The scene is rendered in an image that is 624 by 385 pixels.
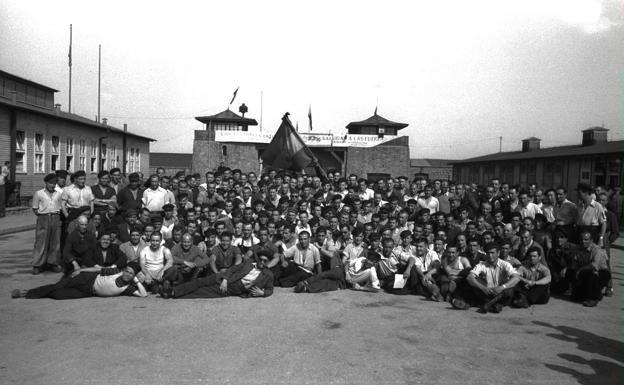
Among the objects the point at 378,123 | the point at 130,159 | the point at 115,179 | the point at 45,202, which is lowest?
the point at 45,202

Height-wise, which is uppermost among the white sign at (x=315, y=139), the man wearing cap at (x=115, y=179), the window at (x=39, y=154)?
the white sign at (x=315, y=139)

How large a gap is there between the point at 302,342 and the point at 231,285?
2.34 metres

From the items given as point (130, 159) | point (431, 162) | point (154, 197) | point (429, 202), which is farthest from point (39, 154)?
point (431, 162)

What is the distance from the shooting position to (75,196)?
859cm

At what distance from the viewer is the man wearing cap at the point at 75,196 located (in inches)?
334

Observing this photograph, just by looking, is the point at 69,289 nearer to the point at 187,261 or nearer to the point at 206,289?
the point at 187,261

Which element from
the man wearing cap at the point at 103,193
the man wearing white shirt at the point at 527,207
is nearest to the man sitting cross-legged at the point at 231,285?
the man wearing cap at the point at 103,193

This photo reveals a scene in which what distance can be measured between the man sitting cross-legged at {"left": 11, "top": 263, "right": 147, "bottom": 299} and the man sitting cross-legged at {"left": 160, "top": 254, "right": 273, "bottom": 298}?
465 mm

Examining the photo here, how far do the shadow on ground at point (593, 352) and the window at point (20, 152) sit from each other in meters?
22.3

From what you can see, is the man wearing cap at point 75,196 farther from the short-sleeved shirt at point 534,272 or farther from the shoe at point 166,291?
the short-sleeved shirt at point 534,272

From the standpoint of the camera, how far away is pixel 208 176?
1040 cm

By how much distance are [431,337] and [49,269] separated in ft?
22.9

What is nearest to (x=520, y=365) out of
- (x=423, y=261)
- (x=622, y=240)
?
(x=423, y=261)

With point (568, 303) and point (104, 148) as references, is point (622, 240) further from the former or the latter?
point (104, 148)
